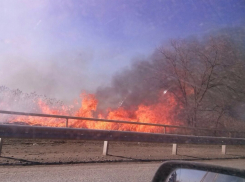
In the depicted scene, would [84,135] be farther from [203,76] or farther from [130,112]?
[203,76]

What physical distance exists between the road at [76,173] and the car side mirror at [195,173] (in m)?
3.54

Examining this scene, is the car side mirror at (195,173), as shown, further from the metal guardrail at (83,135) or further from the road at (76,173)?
the metal guardrail at (83,135)

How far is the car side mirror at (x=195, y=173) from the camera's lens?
271 cm

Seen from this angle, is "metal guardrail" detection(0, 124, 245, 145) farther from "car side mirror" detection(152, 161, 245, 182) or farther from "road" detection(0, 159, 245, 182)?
"car side mirror" detection(152, 161, 245, 182)

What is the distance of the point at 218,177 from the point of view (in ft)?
9.11

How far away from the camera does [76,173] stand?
7043 mm

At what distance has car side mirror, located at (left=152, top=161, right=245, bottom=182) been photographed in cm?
271

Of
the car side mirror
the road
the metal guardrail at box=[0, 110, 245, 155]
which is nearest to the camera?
the car side mirror

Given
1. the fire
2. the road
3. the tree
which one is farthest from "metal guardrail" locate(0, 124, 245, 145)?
the tree

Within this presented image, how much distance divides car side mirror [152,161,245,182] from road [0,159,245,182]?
354cm

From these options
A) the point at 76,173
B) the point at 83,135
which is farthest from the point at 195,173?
the point at 83,135

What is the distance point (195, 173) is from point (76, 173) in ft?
15.0

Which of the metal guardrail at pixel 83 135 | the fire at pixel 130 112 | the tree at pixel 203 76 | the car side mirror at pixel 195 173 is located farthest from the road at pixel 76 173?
the tree at pixel 203 76

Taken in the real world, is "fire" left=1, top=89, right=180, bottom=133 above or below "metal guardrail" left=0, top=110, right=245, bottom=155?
above
